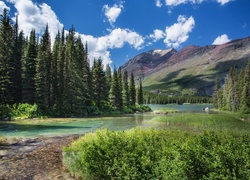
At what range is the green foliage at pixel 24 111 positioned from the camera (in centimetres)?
4816

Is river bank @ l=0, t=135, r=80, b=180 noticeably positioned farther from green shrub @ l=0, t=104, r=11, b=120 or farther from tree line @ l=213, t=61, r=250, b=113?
tree line @ l=213, t=61, r=250, b=113

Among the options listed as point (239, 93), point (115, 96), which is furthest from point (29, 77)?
point (239, 93)

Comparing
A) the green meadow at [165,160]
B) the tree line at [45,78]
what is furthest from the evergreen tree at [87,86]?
the green meadow at [165,160]

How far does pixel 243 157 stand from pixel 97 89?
69.9 metres

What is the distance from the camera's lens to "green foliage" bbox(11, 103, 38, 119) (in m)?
48.2

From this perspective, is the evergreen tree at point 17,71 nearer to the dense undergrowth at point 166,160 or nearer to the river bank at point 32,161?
the river bank at point 32,161

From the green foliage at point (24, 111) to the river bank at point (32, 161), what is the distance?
99.8 ft

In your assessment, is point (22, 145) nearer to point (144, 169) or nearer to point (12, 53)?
point (144, 169)

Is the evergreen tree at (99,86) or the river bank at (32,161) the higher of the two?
the evergreen tree at (99,86)

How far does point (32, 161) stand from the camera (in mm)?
14398

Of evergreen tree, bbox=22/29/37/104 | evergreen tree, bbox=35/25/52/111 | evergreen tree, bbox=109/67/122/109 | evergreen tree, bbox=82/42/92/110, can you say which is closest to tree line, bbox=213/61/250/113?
evergreen tree, bbox=109/67/122/109

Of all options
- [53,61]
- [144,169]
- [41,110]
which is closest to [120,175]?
[144,169]

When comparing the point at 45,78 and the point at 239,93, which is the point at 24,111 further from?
the point at 239,93

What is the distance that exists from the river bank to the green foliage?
30.4 m
